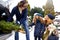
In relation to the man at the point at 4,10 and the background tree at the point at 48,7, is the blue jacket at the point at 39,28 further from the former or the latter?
the man at the point at 4,10

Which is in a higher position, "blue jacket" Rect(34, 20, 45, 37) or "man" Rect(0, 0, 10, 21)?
"man" Rect(0, 0, 10, 21)

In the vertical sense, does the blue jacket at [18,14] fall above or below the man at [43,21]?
above

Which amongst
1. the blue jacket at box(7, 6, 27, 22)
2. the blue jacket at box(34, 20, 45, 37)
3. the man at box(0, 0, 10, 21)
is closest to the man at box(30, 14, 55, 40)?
the blue jacket at box(34, 20, 45, 37)

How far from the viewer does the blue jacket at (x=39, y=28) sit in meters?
1.40

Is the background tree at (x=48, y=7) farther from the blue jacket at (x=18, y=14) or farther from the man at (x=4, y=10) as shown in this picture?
the man at (x=4, y=10)

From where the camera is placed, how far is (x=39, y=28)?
1405 mm

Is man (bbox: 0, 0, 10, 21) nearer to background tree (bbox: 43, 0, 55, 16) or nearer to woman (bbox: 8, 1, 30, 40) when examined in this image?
woman (bbox: 8, 1, 30, 40)

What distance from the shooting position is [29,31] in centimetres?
141

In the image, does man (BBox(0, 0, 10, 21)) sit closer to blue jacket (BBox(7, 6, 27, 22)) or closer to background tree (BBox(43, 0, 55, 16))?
blue jacket (BBox(7, 6, 27, 22))

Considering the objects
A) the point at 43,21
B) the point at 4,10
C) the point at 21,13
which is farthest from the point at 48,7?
the point at 4,10

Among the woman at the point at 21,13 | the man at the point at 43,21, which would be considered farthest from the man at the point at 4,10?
the man at the point at 43,21

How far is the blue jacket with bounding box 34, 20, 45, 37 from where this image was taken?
1.40 meters

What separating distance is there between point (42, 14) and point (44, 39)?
0.25 meters

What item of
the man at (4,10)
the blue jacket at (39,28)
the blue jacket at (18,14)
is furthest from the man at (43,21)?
the man at (4,10)
